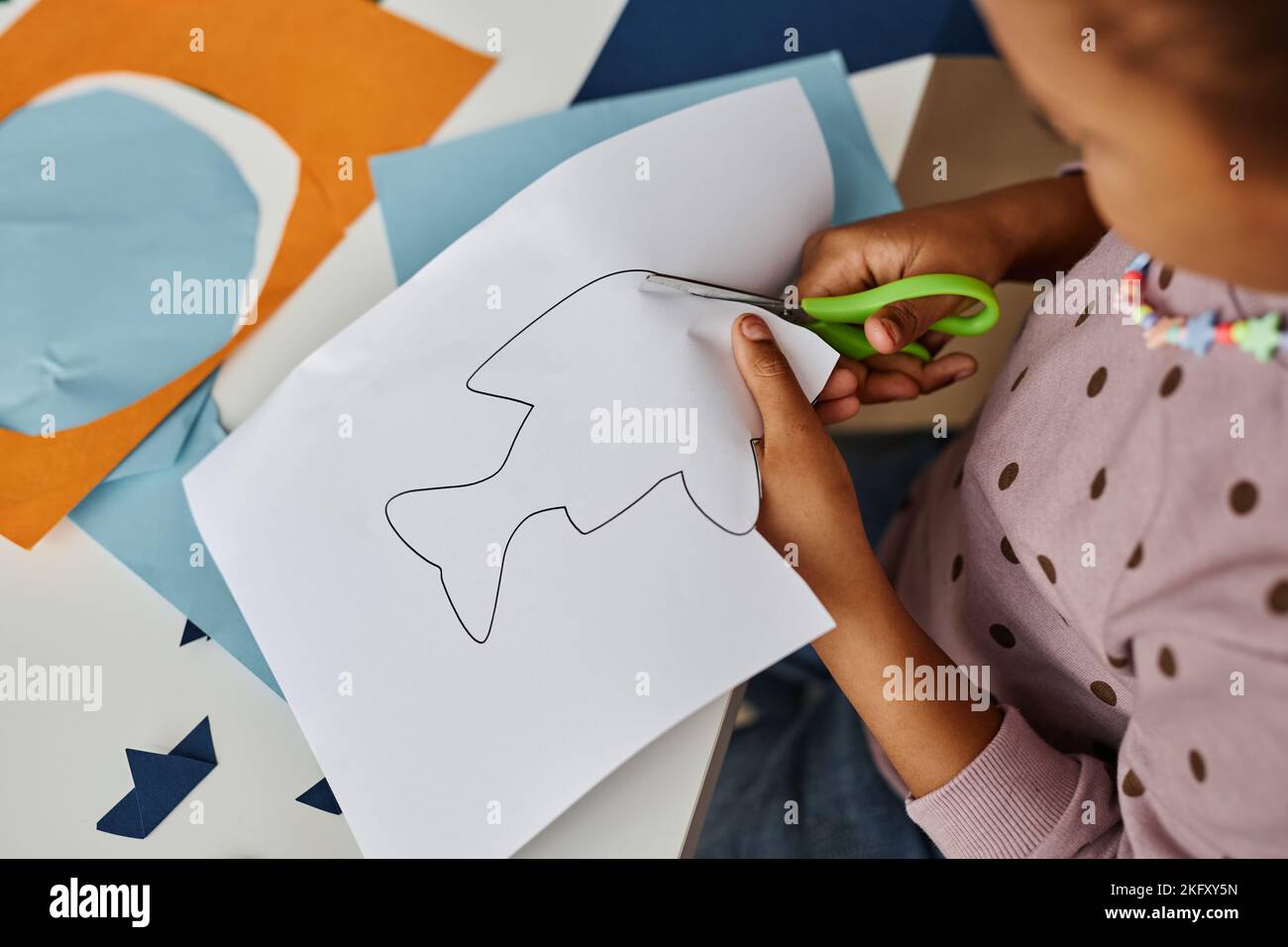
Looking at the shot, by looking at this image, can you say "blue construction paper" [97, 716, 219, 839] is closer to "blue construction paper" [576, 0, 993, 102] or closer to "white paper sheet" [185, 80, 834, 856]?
"white paper sheet" [185, 80, 834, 856]

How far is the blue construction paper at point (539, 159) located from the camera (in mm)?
471

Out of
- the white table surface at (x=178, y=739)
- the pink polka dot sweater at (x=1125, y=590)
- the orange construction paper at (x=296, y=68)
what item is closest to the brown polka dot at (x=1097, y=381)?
the pink polka dot sweater at (x=1125, y=590)

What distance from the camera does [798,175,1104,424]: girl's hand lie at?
0.45 m

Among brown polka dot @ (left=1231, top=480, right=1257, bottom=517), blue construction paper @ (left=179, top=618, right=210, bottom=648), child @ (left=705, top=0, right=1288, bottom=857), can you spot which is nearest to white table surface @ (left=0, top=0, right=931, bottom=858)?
blue construction paper @ (left=179, top=618, right=210, bottom=648)

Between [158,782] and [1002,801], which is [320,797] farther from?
[1002,801]

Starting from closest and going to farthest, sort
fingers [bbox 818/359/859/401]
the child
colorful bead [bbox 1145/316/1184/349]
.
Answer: the child
colorful bead [bbox 1145/316/1184/349]
fingers [bbox 818/359/859/401]

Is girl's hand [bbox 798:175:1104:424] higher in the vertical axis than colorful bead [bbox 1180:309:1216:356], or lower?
higher

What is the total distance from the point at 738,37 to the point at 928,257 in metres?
0.18

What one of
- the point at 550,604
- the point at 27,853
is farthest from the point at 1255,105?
the point at 27,853

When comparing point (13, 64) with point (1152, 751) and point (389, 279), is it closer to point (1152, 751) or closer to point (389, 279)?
point (389, 279)

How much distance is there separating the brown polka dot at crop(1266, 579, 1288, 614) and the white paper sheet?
157 millimetres

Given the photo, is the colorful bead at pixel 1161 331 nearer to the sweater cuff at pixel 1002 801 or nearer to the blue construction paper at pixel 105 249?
the sweater cuff at pixel 1002 801

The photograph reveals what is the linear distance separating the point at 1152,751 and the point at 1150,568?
0.08 metres

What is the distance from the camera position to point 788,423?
397mm
